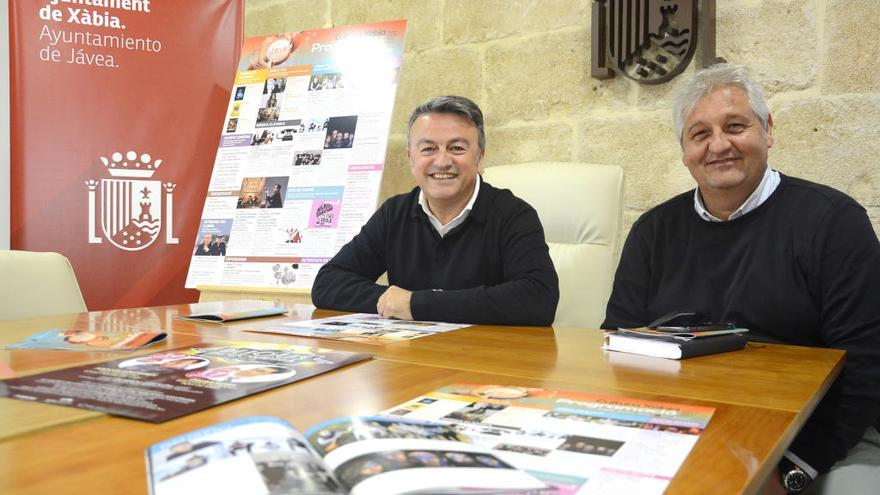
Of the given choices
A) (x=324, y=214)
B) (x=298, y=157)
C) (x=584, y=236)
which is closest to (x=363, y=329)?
(x=584, y=236)

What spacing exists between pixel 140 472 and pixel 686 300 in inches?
49.2

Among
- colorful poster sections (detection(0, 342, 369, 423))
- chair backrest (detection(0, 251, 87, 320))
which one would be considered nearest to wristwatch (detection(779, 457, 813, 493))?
colorful poster sections (detection(0, 342, 369, 423))

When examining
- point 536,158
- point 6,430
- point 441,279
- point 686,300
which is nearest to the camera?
point 6,430

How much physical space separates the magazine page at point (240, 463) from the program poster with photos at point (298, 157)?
2.37 metres

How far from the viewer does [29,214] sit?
124 inches

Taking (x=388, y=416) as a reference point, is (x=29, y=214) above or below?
above

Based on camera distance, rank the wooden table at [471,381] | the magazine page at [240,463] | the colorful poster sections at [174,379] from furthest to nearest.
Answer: the colorful poster sections at [174,379] → the wooden table at [471,381] → the magazine page at [240,463]

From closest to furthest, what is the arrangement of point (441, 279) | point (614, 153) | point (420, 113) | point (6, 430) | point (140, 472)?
1. point (140, 472)
2. point (6, 430)
3. point (441, 279)
4. point (420, 113)
5. point (614, 153)

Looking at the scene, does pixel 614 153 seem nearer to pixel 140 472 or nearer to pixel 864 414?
pixel 864 414

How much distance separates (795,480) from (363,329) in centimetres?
81

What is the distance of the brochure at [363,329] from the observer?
4.34ft

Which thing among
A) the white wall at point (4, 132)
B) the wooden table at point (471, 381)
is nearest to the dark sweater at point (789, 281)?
the wooden table at point (471, 381)

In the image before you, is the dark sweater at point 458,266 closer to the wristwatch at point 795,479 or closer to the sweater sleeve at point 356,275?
the sweater sleeve at point 356,275

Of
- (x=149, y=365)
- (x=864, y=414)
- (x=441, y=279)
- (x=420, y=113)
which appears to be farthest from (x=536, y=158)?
(x=149, y=365)
